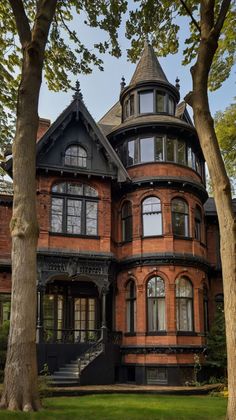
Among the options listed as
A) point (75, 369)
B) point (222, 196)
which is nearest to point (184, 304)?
point (75, 369)

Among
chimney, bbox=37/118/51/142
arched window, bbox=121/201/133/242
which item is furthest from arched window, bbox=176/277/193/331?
chimney, bbox=37/118/51/142

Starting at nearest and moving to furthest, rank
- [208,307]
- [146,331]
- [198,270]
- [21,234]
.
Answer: [21,234] → [146,331] → [198,270] → [208,307]

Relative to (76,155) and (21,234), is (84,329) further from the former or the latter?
(21,234)

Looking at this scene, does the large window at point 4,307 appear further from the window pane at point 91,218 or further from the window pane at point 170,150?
the window pane at point 170,150

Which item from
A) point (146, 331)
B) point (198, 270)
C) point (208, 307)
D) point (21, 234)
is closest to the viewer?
point (21, 234)

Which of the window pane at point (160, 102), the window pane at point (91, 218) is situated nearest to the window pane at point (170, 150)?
the window pane at point (160, 102)

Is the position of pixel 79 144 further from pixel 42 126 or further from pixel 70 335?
pixel 70 335

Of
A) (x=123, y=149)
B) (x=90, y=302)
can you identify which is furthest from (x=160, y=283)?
(x=123, y=149)

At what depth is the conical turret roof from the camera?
80.2 ft

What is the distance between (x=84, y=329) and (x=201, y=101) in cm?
1377

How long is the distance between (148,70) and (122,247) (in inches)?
357

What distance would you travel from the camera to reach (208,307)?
24.9m

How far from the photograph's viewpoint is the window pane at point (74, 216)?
21.6 m

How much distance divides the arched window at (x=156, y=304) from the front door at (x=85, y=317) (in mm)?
2718
